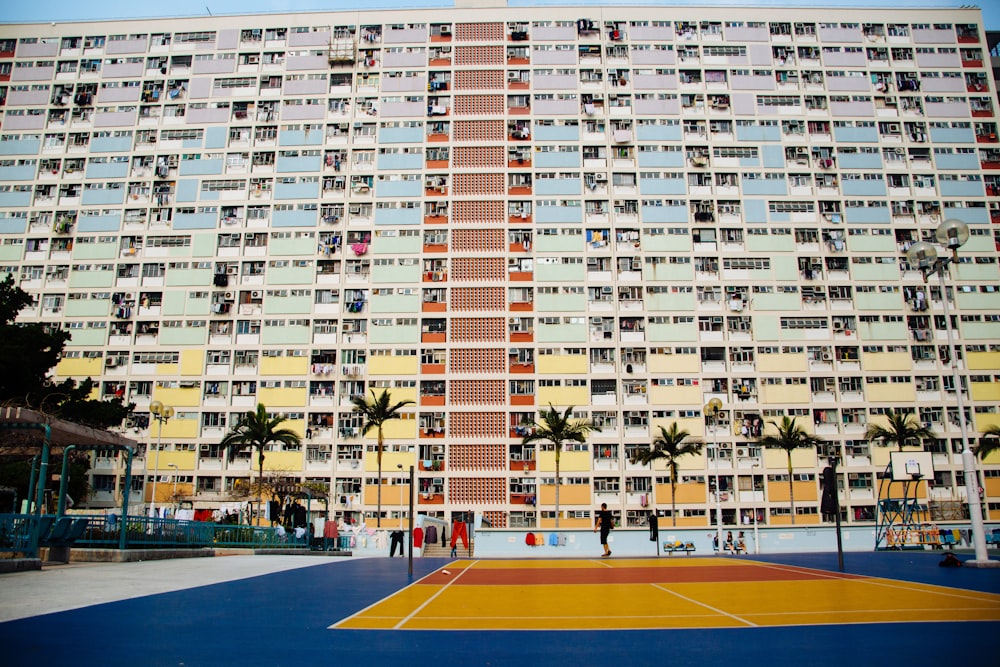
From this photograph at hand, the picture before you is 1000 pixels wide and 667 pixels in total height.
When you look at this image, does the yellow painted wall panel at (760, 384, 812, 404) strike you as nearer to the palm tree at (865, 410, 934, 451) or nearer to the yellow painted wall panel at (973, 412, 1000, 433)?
the palm tree at (865, 410, 934, 451)

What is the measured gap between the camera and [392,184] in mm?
70062

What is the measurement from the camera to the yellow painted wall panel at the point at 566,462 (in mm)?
63125

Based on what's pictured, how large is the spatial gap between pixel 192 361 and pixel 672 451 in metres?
45.3

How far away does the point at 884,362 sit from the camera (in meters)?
66.4

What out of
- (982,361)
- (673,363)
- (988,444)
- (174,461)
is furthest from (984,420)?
(174,461)

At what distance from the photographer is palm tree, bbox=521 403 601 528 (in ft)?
192

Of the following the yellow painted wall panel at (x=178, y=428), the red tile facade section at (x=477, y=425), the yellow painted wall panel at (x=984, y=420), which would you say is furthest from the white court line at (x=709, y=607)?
the yellow painted wall panel at (x=984, y=420)

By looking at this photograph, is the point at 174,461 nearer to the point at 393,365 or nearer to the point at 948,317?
the point at 393,365

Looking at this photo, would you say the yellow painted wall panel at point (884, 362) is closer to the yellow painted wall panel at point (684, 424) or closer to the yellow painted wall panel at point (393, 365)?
the yellow painted wall panel at point (684, 424)

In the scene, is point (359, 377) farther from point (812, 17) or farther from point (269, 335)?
point (812, 17)

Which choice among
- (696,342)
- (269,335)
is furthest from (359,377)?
(696,342)

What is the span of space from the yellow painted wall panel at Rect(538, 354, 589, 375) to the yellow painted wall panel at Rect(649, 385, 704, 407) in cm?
675

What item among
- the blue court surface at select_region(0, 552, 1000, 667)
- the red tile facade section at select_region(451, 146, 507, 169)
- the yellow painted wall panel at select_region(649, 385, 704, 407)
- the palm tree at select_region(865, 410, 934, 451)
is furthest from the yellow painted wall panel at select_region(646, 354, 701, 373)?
the blue court surface at select_region(0, 552, 1000, 667)

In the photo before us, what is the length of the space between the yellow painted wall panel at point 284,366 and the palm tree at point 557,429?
22.0 metres
